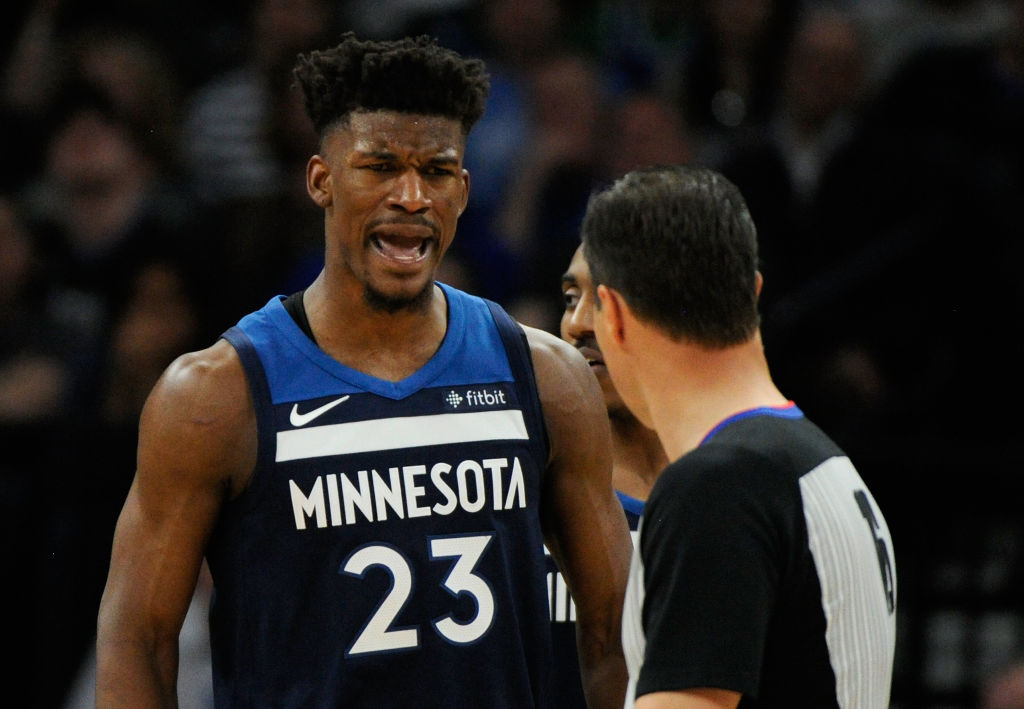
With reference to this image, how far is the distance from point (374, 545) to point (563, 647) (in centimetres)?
81

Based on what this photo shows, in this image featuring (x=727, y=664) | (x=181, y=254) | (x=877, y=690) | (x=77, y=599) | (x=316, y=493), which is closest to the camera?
(x=727, y=664)

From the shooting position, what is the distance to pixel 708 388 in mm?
2438

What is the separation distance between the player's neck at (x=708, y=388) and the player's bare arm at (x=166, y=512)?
3.27 feet

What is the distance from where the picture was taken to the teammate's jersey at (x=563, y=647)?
12.2ft

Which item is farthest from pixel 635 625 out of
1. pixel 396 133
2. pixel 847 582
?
pixel 396 133

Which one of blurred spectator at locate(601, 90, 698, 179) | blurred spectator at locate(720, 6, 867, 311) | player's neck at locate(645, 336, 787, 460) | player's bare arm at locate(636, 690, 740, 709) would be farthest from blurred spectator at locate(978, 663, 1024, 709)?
player's bare arm at locate(636, 690, 740, 709)

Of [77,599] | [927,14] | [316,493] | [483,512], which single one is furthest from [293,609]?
Result: [927,14]

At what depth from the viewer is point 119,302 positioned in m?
6.24

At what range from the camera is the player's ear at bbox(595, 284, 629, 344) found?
2.50 m

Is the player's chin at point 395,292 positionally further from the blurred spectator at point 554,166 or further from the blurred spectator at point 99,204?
the blurred spectator at point 99,204

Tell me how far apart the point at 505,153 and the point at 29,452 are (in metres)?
2.27

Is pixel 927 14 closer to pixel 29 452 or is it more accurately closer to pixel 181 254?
pixel 181 254

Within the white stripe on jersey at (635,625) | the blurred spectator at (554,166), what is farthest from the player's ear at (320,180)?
the blurred spectator at (554,166)

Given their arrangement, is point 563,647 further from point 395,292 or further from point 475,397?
point 395,292
